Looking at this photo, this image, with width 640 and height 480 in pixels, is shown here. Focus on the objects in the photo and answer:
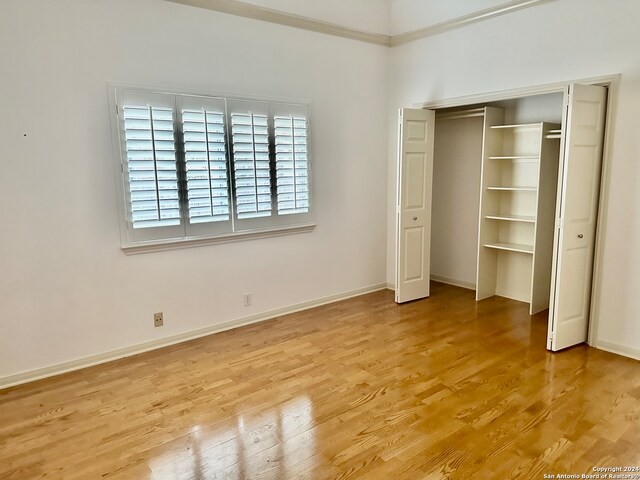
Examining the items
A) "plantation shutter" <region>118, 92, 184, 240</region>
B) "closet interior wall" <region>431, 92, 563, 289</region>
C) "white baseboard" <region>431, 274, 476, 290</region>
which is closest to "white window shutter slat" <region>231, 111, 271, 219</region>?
"plantation shutter" <region>118, 92, 184, 240</region>

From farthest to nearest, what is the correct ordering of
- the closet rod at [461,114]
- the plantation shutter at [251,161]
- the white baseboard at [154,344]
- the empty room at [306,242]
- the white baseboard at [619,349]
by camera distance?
the closet rod at [461,114] < the plantation shutter at [251,161] < the white baseboard at [619,349] < the white baseboard at [154,344] < the empty room at [306,242]

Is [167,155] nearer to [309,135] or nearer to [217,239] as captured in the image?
[217,239]

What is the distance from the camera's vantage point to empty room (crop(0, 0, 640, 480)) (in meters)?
2.62

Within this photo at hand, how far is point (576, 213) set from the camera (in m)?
3.57

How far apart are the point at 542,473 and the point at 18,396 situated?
330 cm

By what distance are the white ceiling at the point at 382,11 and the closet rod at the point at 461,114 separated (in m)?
0.99

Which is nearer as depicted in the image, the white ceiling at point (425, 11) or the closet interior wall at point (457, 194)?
the white ceiling at point (425, 11)

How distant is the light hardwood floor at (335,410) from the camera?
2344 millimetres

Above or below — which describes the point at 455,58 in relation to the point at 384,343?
above

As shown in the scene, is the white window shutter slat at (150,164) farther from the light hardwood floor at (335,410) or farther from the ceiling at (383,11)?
the ceiling at (383,11)

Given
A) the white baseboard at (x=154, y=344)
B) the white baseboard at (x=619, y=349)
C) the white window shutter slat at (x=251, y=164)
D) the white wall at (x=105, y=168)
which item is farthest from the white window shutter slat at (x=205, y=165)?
the white baseboard at (x=619, y=349)

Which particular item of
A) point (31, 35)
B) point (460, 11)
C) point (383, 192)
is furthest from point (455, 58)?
point (31, 35)

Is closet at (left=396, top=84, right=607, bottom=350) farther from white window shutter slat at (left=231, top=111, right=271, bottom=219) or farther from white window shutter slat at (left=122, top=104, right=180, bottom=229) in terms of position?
white window shutter slat at (left=122, top=104, right=180, bottom=229)

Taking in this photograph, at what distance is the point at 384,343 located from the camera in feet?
12.8
